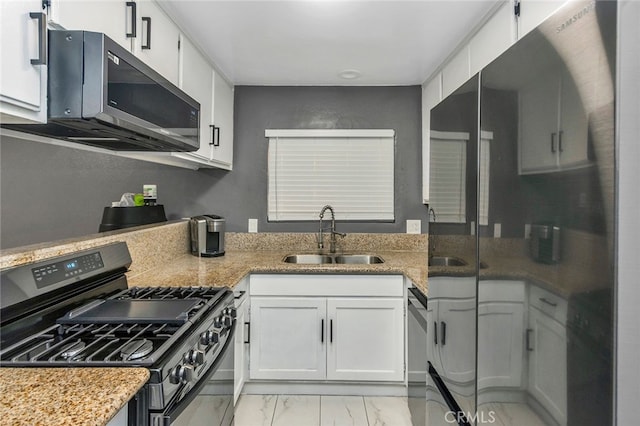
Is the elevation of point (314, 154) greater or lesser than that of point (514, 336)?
greater

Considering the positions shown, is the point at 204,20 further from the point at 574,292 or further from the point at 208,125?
the point at 574,292

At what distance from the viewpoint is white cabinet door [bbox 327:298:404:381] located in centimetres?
239

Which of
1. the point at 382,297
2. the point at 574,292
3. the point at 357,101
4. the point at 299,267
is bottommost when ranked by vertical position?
the point at 382,297

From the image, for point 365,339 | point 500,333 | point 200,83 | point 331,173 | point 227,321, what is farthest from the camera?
point 331,173

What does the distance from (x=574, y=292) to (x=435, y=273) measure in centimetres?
78

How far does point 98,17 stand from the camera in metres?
1.26

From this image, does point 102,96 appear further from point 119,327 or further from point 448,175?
point 448,175

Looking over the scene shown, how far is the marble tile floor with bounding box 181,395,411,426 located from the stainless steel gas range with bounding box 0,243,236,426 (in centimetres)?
61

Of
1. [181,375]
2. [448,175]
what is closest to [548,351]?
[448,175]

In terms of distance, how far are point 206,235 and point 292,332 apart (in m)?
0.94

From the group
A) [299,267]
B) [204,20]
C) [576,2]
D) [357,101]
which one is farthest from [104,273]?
[357,101]

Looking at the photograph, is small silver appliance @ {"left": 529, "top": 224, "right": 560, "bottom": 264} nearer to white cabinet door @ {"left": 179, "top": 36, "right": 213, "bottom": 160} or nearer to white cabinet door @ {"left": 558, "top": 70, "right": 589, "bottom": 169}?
white cabinet door @ {"left": 558, "top": 70, "right": 589, "bottom": 169}

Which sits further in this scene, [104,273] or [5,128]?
[104,273]

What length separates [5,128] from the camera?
125cm
